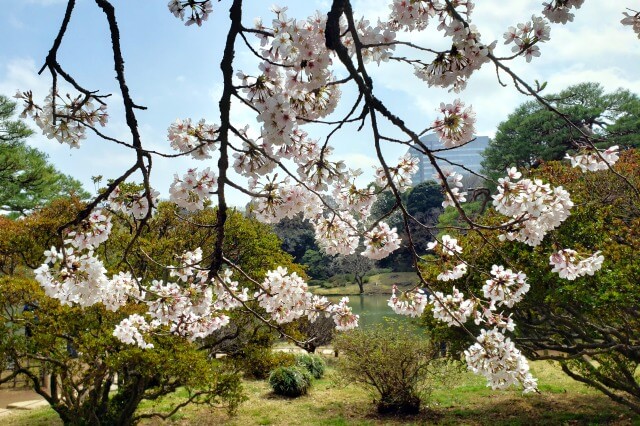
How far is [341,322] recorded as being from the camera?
3.48m

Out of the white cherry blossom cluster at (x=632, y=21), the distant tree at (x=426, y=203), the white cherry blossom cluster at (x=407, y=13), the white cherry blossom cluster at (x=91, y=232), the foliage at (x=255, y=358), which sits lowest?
the foliage at (x=255, y=358)

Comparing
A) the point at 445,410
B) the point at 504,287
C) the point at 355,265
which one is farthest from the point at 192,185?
the point at 355,265

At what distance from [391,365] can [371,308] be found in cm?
1607

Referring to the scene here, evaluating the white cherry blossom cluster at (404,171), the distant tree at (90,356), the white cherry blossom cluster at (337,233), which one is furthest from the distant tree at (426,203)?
the white cherry blossom cluster at (404,171)

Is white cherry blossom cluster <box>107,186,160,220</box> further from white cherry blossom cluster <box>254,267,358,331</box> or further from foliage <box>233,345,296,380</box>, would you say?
foliage <box>233,345,296,380</box>

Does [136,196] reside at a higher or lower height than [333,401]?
higher

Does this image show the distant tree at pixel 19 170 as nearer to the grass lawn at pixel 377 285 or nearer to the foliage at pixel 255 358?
the foliage at pixel 255 358

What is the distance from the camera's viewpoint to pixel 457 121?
211 centimetres

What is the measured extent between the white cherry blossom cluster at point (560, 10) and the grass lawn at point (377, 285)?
28.4 metres

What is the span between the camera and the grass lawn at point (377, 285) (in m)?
30.9

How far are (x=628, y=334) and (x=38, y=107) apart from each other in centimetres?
683

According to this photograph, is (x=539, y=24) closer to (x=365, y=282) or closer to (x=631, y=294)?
(x=631, y=294)

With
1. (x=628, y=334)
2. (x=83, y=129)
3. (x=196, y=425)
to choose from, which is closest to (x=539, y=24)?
(x=83, y=129)

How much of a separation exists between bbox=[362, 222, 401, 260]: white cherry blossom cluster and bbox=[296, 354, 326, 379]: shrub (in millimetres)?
9669
